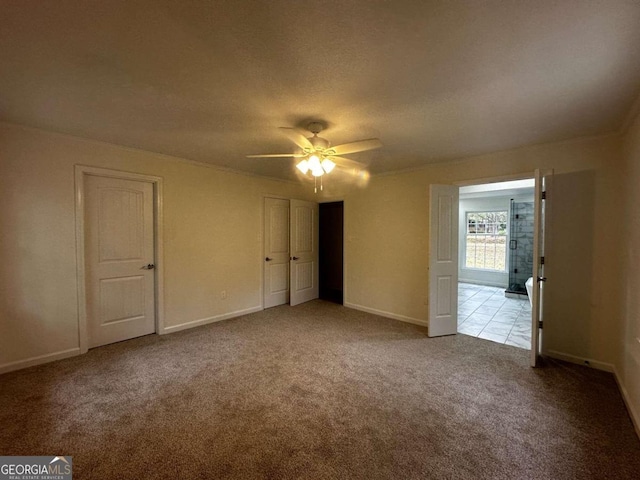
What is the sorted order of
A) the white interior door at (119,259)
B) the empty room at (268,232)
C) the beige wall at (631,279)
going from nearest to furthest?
the empty room at (268,232), the beige wall at (631,279), the white interior door at (119,259)

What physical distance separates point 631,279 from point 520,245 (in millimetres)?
4637

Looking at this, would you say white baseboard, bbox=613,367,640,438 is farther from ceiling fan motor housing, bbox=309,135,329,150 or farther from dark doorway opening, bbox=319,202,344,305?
dark doorway opening, bbox=319,202,344,305

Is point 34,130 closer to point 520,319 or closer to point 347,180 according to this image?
point 347,180

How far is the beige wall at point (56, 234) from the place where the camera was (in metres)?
2.57

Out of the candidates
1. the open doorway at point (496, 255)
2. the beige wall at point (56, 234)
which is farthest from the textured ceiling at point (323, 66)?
the open doorway at point (496, 255)

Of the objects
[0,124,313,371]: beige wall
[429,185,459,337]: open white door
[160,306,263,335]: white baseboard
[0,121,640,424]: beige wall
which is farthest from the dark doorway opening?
[0,124,313,371]: beige wall

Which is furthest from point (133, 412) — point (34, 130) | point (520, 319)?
point (520, 319)

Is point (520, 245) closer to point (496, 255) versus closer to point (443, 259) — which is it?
Answer: point (496, 255)

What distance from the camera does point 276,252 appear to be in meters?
4.91

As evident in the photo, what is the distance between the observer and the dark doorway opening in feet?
20.8

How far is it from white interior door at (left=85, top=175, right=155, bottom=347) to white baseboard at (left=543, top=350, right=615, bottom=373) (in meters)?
4.85

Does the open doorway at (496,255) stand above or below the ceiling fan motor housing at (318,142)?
below

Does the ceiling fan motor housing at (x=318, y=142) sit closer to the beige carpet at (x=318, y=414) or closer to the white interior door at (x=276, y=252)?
the beige carpet at (x=318, y=414)

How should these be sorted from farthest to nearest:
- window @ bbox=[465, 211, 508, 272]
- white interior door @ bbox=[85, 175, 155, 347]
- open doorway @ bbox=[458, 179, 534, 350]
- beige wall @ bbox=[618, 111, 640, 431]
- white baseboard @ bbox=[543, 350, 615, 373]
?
window @ bbox=[465, 211, 508, 272] < open doorway @ bbox=[458, 179, 534, 350] < white interior door @ bbox=[85, 175, 155, 347] < white baseboard @ bbox=[543, 350, 615, 373] < beige wall @ bbox=[618, 111, 640, 431]
